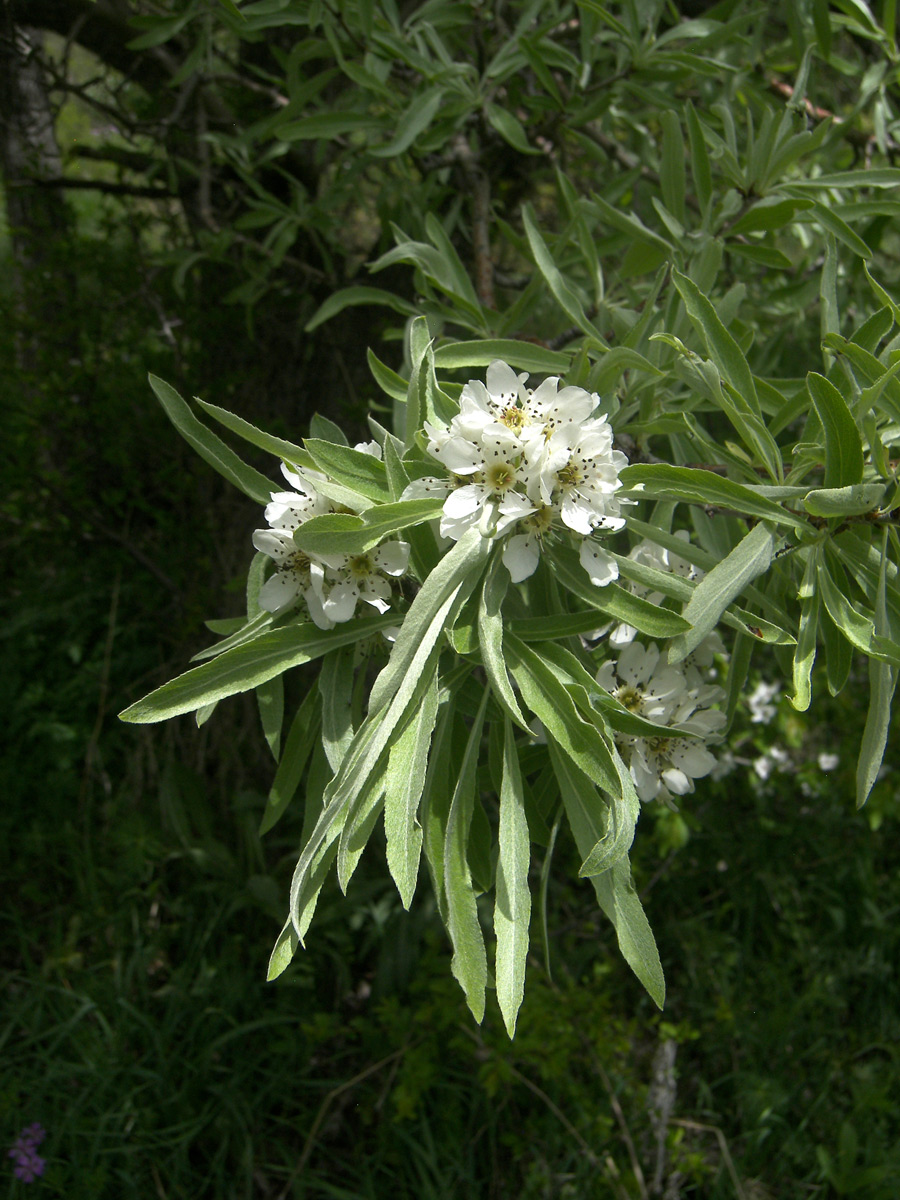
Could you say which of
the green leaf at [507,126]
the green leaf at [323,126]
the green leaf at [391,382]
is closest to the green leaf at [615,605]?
the green leaf at [391,382]

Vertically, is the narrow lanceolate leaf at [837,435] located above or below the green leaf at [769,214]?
below

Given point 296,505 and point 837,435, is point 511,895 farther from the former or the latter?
point 837,435

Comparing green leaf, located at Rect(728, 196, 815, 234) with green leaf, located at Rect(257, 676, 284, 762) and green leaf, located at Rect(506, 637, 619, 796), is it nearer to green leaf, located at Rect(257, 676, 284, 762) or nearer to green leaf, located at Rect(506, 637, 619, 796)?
green leaf, located at Rect(506, 637, 619, 796)

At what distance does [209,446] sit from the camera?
118 centimetres

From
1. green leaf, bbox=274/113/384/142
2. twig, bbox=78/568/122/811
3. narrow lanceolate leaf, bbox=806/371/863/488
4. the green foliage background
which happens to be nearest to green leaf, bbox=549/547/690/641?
narrow lanceolate leaf, bbox=806/371/863/488

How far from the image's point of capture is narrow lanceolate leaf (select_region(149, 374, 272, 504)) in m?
1.15

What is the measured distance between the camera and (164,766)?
2969mm

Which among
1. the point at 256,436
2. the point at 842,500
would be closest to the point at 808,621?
the point at 842,500

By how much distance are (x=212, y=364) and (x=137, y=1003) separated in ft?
6.09

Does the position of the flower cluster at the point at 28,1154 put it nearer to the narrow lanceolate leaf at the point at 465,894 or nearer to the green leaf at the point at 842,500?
the narrow lanceolate leaf at the point at 465,894

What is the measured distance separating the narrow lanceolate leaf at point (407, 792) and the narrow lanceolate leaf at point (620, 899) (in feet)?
0.58

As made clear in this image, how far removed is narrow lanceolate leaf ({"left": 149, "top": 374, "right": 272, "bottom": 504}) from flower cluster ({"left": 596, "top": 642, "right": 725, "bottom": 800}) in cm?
51

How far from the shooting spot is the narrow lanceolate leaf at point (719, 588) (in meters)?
1.00

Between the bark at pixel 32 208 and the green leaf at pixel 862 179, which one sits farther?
the bark at pixel 32 208
